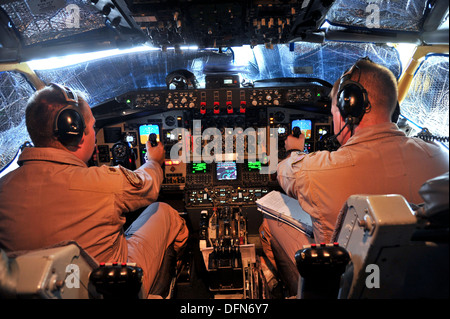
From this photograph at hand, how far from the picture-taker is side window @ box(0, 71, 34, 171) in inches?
86.6

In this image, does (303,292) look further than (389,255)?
Yes

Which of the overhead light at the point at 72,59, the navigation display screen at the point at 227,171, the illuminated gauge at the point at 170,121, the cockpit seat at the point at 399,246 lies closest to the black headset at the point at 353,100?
the cockpit seat at the point at 399,246

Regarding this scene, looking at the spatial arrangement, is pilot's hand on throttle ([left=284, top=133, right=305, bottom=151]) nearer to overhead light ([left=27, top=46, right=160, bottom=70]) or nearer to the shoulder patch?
the shoulder patch

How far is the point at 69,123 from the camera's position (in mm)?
1240

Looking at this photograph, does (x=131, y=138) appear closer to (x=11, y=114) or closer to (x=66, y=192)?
(x=11, y=114)

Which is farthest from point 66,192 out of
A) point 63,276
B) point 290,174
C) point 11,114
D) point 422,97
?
point 422,97

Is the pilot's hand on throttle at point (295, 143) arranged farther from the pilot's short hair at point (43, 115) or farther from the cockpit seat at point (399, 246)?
the pilot's short hair at point (43, 115)

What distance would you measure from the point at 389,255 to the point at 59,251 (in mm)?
968

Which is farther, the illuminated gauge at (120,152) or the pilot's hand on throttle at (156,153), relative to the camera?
the illuminated gauge at (120,152)

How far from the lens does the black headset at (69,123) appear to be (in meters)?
1.23

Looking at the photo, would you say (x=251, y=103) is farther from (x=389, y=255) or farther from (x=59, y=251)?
(x=59, y=251)

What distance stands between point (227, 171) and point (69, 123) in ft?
4.84

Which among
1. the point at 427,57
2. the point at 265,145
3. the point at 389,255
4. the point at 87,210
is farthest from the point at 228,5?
the point at 427,57
